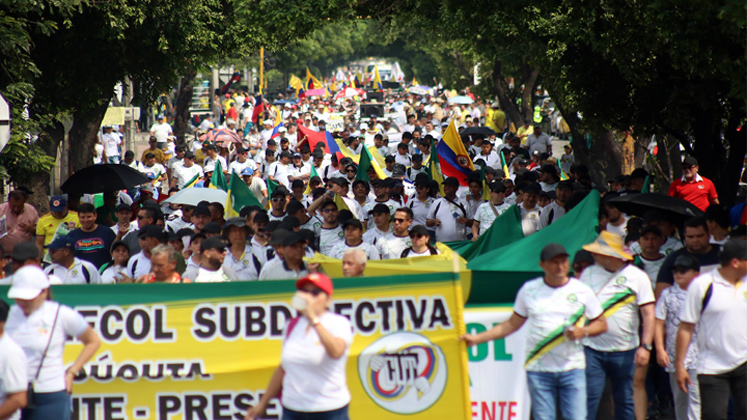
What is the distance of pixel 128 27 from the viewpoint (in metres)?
15.4

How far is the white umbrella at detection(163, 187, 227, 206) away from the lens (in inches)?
500

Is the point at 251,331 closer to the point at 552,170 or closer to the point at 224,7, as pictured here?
the point at 552,170

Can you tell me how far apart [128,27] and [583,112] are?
6.98 metres

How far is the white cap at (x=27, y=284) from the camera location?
20.4 feet

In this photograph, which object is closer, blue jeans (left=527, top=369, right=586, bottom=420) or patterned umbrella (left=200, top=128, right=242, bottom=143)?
blue jeans (left=527, top=369, right=586, bottom=420)

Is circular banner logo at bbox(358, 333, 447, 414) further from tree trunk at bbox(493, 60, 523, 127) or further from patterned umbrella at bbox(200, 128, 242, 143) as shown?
tree trunk at bbox(493, 60, 523, 127)

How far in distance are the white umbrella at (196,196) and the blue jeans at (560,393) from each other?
690cm

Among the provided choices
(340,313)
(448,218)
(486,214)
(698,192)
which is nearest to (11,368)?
(340,313)

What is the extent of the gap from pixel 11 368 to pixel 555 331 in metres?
3.44

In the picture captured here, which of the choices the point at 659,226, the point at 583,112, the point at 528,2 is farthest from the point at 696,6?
the point at 583,112

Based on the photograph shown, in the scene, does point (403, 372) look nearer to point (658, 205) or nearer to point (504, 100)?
point (658, 205)

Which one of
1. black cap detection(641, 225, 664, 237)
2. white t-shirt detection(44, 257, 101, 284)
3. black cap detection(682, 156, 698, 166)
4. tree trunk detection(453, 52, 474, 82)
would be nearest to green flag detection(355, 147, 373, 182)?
black cap detection(682, 156, 698, 166)

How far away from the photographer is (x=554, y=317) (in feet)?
22.0

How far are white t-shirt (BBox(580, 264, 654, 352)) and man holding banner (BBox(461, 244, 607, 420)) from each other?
0.30 m
